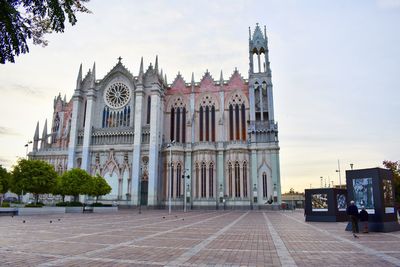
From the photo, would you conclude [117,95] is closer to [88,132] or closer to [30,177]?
[88,132]

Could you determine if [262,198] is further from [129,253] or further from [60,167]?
[129,253]

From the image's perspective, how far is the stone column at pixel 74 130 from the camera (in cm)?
6184

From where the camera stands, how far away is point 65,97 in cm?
7212

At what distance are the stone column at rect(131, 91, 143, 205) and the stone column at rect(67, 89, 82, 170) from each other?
525 inches

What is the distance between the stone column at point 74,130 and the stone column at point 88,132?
2357 millimetres

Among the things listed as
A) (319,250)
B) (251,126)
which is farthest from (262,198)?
A: (319,250)

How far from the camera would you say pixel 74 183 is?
4384cm

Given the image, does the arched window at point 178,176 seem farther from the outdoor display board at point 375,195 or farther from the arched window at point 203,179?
the outdoor display board at point 375,195

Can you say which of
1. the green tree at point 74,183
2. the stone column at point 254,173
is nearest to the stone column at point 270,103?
the stone column at point 254,173

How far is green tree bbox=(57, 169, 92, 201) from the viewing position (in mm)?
43594

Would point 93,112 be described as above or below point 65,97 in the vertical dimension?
below

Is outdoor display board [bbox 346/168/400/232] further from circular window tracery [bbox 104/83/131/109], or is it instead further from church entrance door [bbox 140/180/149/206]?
circular window tracery [bbox 104/83/131/109]

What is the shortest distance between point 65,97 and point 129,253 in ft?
230

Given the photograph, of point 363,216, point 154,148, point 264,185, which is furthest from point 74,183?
point 363,216
